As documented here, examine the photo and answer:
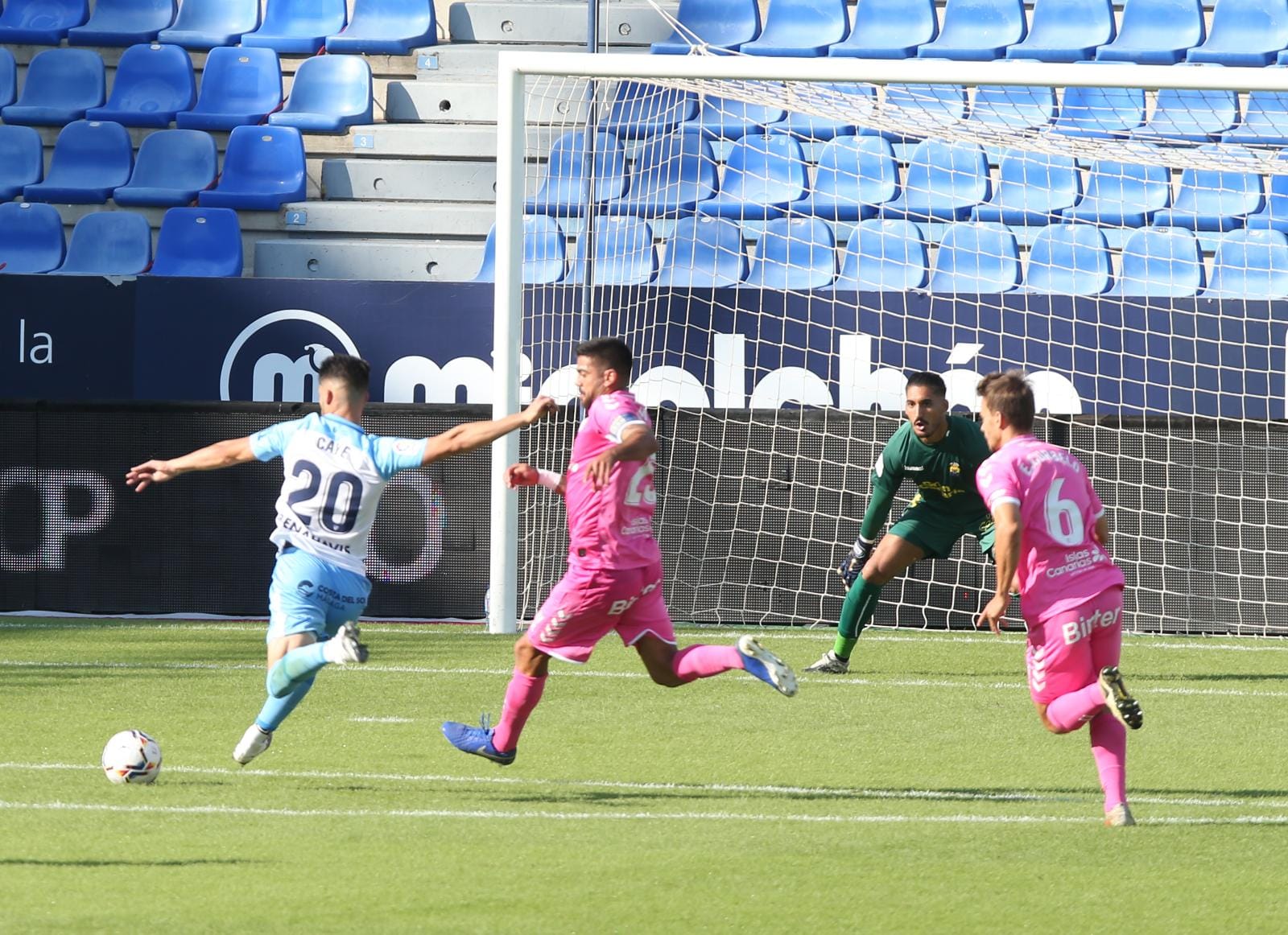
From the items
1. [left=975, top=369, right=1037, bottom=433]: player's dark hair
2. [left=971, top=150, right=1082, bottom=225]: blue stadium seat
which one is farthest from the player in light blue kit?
[left=971, top=150, right=1082, bottom=225]: blue stadium seat

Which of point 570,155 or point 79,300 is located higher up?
point 570,155

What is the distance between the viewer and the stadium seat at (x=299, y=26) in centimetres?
1808

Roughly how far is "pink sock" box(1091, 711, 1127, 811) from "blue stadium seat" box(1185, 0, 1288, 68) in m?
12.1

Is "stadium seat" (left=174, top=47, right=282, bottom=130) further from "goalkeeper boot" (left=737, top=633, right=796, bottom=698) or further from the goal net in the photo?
"goalkeeper boot" (left=737, top=633, right=796, bottom=698)

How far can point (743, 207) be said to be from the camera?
16.0 m

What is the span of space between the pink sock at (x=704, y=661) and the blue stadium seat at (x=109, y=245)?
10.5 metres

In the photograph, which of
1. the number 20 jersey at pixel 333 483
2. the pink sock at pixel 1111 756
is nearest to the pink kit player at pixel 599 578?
the number 20 jersey at pixel 333 483

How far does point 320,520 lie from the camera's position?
7141 mm

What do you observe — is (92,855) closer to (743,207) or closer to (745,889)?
(745,889)

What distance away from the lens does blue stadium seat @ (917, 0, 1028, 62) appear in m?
17.3

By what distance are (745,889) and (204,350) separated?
32.6ft

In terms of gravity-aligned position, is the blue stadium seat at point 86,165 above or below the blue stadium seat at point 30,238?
above

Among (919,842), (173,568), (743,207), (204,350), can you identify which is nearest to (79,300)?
(204,350)

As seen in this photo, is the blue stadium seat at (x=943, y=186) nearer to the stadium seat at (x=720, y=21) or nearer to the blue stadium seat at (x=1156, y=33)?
the blue stadium seat at (x=1156, y=33)
